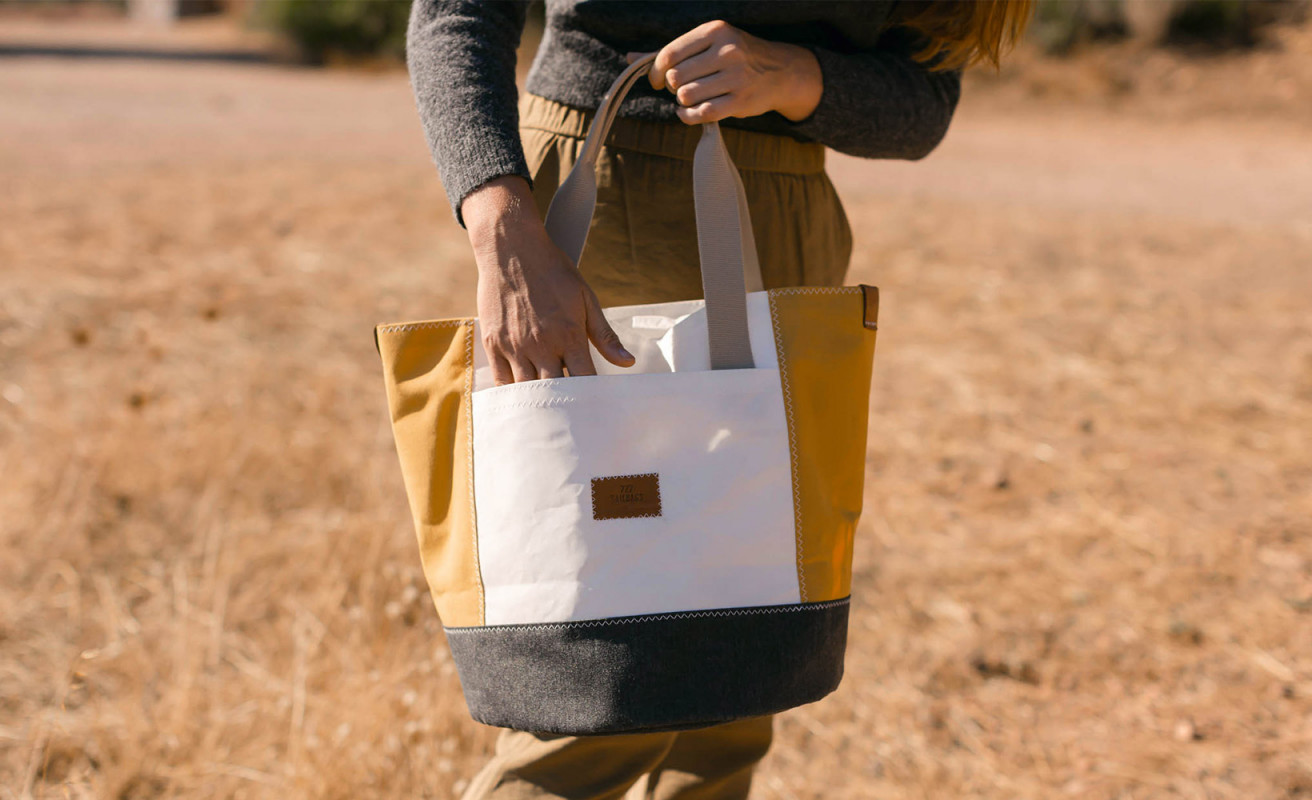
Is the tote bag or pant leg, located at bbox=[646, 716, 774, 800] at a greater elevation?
the tote bag

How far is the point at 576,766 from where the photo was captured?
1.29m

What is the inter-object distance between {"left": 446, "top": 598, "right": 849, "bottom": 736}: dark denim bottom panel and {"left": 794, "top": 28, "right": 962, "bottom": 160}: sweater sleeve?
1.89ft

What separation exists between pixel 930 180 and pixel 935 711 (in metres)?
5.05

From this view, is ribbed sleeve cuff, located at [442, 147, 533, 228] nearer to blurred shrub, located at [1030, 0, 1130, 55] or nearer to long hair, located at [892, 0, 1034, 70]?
long hair, located at [892, 0, 1034, 70]

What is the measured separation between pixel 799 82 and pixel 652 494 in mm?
498

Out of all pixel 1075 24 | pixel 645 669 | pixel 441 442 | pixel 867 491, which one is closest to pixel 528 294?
pixel 441 442

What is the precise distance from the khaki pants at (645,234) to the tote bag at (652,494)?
0.37ft

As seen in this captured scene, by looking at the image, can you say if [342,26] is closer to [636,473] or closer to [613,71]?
[613,71]

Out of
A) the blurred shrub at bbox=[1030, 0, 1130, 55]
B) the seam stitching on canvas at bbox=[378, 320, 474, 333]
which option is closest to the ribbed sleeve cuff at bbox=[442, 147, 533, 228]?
the seam stitching on canvas at bbox=[378, 320, 474, 333]

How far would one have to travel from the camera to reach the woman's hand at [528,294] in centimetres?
105

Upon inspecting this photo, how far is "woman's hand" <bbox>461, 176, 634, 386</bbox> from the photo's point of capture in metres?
1.05

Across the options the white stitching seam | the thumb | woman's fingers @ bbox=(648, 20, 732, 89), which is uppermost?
woman's fingers @ bbox=(648, 20, 732, 89)

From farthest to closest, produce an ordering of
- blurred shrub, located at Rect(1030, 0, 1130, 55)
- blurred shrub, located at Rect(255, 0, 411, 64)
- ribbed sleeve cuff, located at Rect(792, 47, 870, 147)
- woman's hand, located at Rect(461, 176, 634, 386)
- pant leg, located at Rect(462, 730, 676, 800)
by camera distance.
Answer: blurred shrub, located at Rect(255, 0, 411, 64)
blurred shrub, located at Rect(1030, 0, 1130, 55)
pant leg, located at Rect(462, 730, 676, 800)
ribbed sleeve cuff, located at Rect(792, 47, 870, 147)
woman's hand, located at Rect(461, 176, 634, 386)

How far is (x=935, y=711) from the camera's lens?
2.14m
